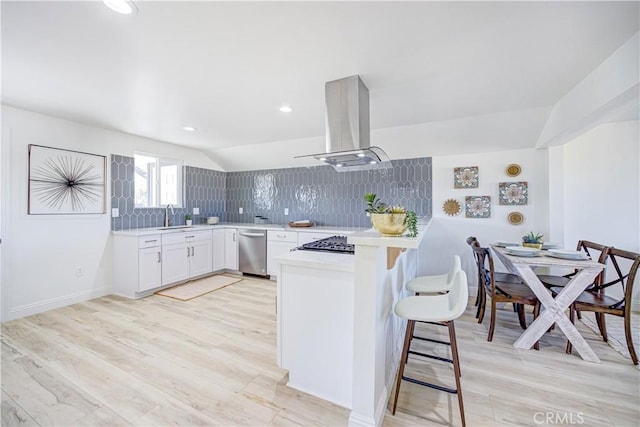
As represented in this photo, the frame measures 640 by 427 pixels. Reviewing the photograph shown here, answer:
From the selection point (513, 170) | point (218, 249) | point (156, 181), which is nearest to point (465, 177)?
point (513, 170)

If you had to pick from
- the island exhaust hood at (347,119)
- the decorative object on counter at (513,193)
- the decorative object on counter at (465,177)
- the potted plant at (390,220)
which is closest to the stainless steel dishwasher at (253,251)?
the island exhaust hood at (347,119)

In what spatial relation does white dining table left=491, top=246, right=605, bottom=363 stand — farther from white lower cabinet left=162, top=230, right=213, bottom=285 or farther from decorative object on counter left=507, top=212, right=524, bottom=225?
white lower cabinet left=162, top=230, right=213, bottom=285

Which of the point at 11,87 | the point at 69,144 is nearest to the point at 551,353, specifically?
the point at 11,87

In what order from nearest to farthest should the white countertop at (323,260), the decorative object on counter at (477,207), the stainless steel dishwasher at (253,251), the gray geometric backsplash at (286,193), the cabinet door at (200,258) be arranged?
the white countertop at (323,260)
the decorative object on counter at (477,207)
the gray geometric backsplash at (286,193)
the cabinet door at (200,258)
the stainless steel dishwasher at (253,251)

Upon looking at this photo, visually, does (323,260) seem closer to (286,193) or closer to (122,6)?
(122,6)

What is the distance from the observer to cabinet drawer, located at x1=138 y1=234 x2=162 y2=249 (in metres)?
3.51

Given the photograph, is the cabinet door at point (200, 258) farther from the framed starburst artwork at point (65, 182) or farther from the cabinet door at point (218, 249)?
the framed starburst artwork at point (65, 182)

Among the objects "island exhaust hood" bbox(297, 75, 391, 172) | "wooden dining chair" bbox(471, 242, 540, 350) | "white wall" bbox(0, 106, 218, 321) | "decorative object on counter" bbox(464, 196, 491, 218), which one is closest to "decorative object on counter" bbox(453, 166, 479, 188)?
"decorative object on counter" bbox(464, 196, 491, 218)

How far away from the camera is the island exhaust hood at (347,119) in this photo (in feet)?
7.16

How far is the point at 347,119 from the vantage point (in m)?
2.21

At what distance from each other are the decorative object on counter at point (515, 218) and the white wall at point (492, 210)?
42mm

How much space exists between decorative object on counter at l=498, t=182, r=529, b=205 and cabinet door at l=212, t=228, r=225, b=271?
434cm

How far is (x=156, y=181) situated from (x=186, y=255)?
134 centimetres

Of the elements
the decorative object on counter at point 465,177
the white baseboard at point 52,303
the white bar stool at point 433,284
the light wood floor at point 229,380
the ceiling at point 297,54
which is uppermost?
the ceiling at point 297,54
